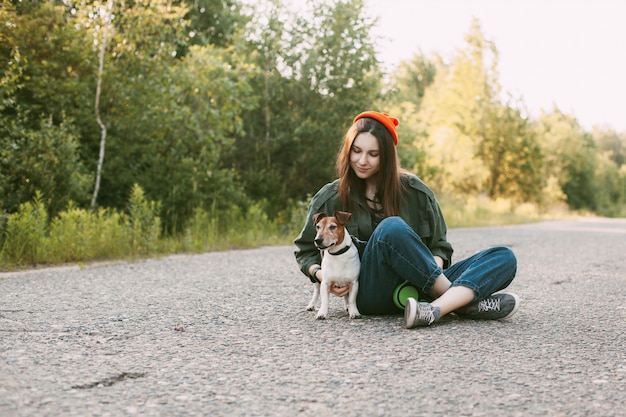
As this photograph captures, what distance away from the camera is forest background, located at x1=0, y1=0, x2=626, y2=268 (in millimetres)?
8812

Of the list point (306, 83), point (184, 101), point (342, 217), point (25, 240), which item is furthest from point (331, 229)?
point (306, 83)

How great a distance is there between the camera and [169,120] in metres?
11.4

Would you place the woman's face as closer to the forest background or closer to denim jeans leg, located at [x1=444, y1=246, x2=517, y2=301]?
denim jeans leg, located at [x1=444, y1=246, x2=517, y2=301]

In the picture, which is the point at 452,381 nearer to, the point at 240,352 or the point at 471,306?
the point at 240,352

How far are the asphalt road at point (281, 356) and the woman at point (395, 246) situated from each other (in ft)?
0.47

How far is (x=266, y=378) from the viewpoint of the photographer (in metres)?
2.92

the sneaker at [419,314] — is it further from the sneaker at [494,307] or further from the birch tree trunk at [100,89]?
the birch tree trunk at [100,89]

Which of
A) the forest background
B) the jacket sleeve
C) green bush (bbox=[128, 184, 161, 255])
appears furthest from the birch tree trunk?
the jacket sleeve

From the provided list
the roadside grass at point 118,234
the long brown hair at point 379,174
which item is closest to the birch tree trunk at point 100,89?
the roadside grass at point 118,234

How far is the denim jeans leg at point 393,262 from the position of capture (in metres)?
3.96

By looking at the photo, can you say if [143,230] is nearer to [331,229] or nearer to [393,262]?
[331,229]

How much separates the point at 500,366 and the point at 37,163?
25.1 ft

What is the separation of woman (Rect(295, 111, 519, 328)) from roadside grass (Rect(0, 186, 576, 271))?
13.4 ft

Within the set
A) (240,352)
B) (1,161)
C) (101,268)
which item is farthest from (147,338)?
(1,161)
